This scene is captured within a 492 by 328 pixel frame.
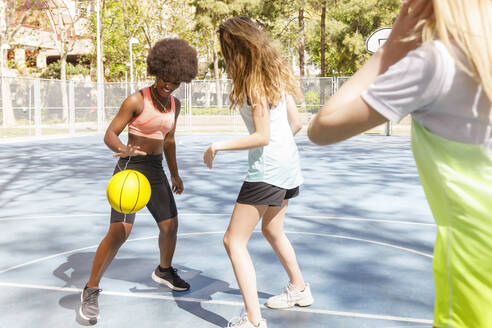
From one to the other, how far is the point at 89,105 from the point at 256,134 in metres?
24.5

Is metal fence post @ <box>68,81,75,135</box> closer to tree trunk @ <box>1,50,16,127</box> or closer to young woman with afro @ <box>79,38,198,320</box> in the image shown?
tree trunk @ <box>1,50,16,127</box>

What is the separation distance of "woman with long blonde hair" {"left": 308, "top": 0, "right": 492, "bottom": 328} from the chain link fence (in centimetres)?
2111

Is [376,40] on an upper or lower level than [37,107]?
upper

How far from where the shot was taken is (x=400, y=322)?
3750 millimetres

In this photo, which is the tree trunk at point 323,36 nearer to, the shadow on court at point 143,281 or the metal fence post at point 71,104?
the metal fence post at point 71,104

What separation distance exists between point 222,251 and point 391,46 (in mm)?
4402

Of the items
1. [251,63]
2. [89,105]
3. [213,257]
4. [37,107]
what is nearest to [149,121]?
[251,63]

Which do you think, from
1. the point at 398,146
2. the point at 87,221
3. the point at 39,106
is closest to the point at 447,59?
the point at 87,221

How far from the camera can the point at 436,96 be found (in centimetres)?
130

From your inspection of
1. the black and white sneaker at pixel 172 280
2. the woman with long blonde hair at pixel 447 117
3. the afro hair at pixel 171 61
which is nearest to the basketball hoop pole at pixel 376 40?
the afro hair at pixel 171 61

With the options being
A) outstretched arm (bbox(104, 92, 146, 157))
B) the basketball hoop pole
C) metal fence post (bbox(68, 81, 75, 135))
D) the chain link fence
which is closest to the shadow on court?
outstretched arm (bbox(104, 92, 146, 157))

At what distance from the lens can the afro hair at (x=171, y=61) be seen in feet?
13.1

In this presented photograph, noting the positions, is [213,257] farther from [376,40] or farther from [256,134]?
[376,40]

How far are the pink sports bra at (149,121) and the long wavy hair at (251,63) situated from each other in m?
0.85
